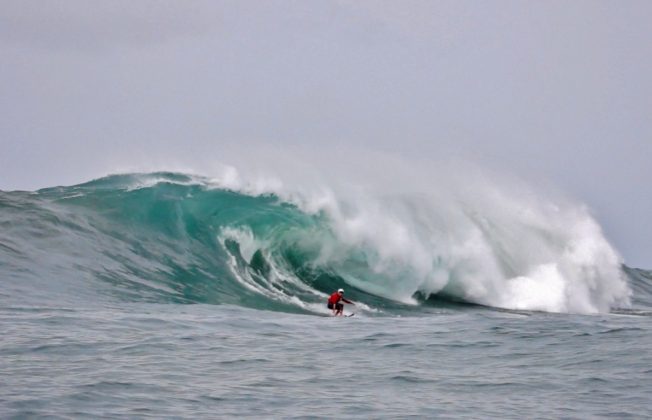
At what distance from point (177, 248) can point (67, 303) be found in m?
6.07

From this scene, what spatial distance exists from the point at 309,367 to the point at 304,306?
8028 millimetres

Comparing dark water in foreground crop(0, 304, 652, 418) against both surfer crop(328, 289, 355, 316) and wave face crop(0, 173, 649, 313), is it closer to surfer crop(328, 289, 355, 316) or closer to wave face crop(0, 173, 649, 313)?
surfer crop(328, 289, 355, 316)

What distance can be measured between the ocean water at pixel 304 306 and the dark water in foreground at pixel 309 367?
0.12 feet

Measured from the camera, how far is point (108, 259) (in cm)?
1881

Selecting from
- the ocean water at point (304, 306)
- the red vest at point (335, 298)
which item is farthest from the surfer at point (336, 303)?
the ocean water at point (304, 306)

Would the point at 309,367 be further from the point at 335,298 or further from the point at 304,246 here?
the point at 304,246

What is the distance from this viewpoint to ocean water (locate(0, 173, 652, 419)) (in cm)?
945

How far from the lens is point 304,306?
61.8 feet

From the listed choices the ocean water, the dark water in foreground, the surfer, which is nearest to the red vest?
the surfer

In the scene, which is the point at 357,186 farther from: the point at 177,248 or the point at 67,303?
the point at 67,303

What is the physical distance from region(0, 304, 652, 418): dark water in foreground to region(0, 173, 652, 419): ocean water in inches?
1.5

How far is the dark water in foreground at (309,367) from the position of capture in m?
8.99

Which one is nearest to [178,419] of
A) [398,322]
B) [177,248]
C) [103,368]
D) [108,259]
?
[103,368]

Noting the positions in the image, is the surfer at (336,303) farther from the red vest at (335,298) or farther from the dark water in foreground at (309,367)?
the dark water in foreground at (309,367)
